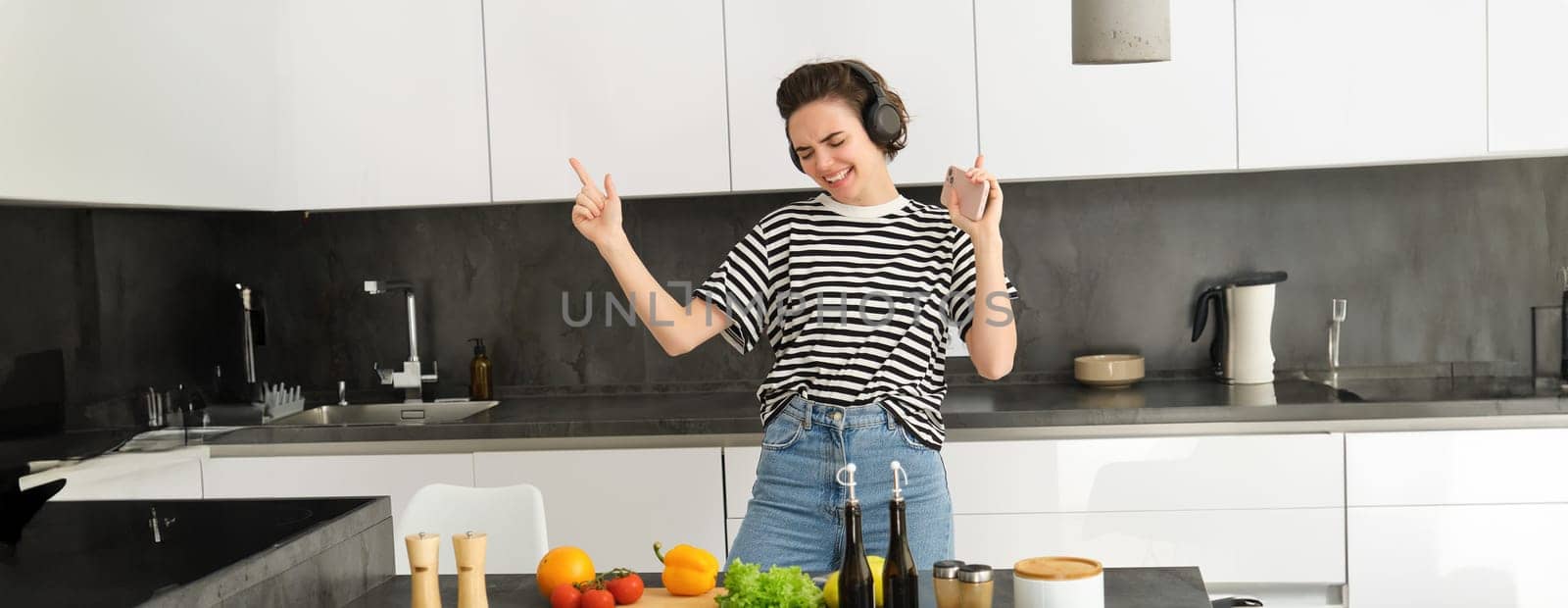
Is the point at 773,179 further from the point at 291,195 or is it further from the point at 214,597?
the point at 214,597

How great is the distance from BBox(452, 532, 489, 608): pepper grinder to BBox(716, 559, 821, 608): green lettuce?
34 cm

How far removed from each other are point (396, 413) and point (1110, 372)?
6.57ft

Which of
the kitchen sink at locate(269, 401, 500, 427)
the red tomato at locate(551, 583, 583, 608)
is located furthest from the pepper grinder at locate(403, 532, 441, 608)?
the kitchen sink at locate(269, 401, 500, 427)

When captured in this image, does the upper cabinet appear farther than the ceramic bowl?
No

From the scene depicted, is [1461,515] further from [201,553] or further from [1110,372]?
[201,553]

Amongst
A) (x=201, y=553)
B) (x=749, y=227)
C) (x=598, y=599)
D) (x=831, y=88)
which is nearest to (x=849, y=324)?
(x=831, y=88)

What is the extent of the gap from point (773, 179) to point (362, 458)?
125cm

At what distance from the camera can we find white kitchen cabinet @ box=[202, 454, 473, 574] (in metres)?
3.33

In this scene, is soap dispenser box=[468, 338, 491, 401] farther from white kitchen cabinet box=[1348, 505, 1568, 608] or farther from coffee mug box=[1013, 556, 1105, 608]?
coffee mug box=[1013, 556, 1105, 608]

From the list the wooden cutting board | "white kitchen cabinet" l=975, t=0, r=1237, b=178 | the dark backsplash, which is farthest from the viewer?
the dark backsplash

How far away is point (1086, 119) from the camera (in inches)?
132

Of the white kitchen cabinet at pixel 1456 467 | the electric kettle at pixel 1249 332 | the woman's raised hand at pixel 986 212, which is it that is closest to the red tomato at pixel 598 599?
the woman's raised hand at pixel 986 212

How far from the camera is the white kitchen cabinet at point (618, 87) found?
3.45 metres

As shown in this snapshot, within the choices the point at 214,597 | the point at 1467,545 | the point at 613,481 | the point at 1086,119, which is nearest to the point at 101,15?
the point at 613,481
